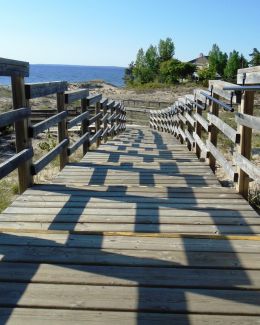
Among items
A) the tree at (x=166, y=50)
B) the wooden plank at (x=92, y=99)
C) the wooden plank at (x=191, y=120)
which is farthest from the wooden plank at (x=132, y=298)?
the tree at (x=166, y=50)

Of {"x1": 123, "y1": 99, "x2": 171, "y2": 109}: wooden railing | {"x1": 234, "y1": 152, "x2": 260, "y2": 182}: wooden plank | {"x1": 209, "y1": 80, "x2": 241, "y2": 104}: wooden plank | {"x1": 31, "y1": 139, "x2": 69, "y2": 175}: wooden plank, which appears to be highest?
{"x1": 209, "y1": 80, "x2": 241, "y2": 104}: wooden plank

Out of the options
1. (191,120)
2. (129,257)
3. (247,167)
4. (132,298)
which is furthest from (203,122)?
(132,298)

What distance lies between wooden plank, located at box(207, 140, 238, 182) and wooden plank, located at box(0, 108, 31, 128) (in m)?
2.22

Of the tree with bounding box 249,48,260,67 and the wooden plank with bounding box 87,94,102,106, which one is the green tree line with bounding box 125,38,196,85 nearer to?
the tree with bounding box 249,48,260,67

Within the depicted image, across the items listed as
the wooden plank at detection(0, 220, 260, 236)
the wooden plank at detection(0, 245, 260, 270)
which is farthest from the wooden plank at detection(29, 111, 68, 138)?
the wooden plank at detection(0, 245, 260, 270)

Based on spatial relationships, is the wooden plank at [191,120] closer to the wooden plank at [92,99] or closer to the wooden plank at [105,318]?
the wooden plank at [92,99]

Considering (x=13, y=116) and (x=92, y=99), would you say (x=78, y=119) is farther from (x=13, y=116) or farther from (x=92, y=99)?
(x=13, y=116)

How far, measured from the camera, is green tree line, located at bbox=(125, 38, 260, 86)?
80.1 meters

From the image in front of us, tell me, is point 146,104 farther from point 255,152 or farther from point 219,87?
point 219,87

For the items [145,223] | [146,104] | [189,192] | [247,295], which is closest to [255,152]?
[189,192]

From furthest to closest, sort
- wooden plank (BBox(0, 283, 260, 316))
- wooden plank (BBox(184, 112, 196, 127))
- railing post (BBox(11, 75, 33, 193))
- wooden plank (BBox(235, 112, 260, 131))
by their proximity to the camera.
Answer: wooden plank (BBox(184, 112, 196, 127)) → railing post (BBox(11, 75, 33, 193)) → wooden plank (BBox(235, 112, 260, 131)) → wooden plank (BBox(0, 283, 260, 316))

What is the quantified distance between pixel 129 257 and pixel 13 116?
181 centimetres

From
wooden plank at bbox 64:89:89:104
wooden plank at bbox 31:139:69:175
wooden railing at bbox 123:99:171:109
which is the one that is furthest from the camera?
wooden railing at bbox 123:99:171:109

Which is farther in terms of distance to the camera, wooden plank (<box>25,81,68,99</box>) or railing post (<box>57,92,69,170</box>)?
railing post (<box>57,92,69,170</box>)
